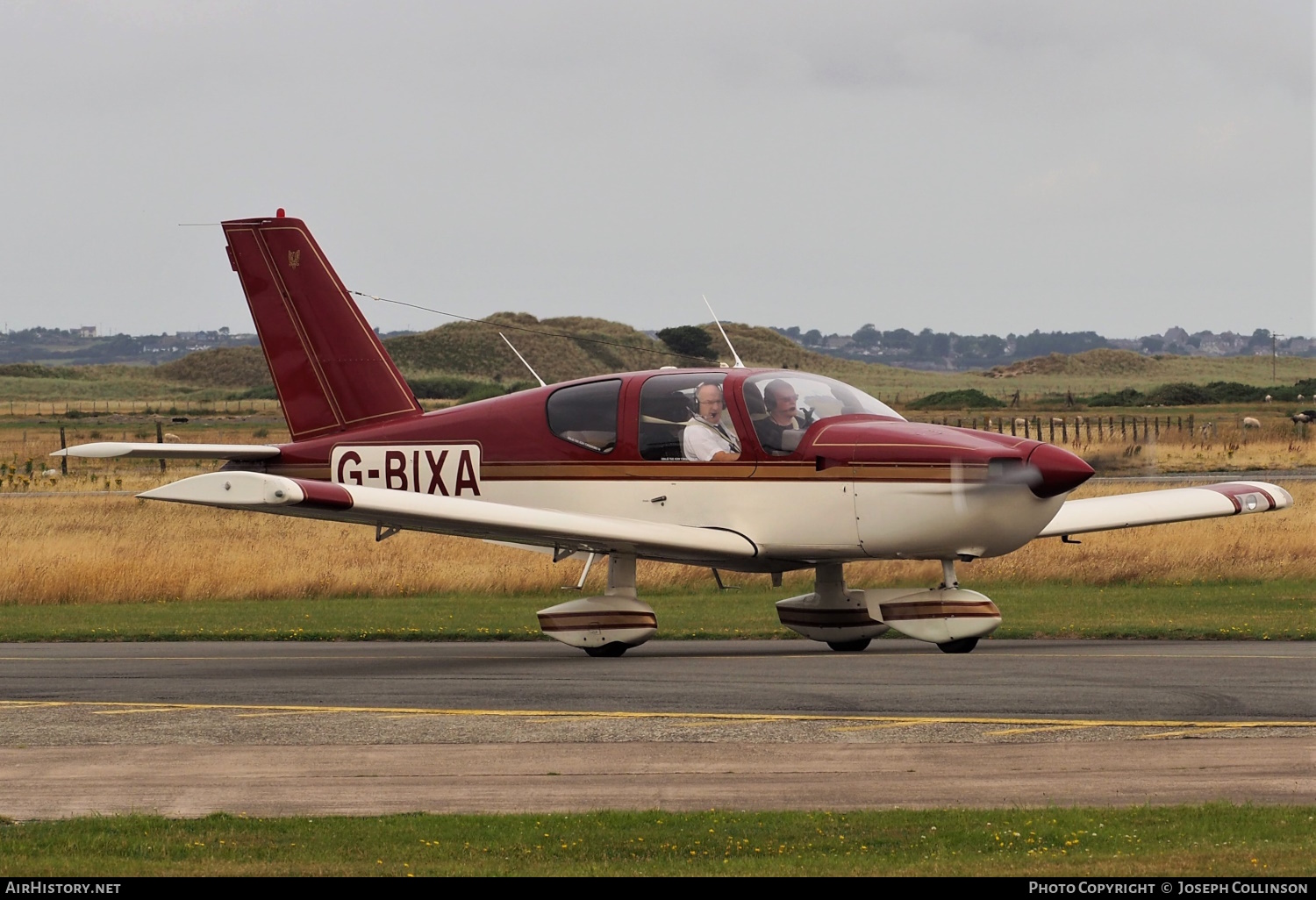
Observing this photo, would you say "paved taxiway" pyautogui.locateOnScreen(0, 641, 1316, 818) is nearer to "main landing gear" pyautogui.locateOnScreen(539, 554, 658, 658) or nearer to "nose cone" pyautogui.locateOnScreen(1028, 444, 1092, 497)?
"main landing gear" pyautogui.locateOnScreen(539, 554, 658, 658)

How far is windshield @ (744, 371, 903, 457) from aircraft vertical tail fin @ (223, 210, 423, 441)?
15.9 ft

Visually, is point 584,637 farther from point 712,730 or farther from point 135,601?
point 135,601

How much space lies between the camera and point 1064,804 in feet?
30.9

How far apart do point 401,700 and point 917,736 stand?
15.4 ft

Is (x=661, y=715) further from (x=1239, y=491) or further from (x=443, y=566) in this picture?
(x=443, y=566)

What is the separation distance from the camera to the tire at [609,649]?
17.3 m

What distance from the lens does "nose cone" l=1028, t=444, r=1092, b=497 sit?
15531 mm

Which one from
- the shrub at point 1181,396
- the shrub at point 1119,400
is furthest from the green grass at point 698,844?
the shrub at point 1181,396

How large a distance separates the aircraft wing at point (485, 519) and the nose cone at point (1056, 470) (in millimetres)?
2889

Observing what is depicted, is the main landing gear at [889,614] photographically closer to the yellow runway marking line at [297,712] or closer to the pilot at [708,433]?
the pilot at [708,433]

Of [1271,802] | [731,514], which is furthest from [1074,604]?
[1271,802]

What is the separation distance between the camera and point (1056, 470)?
51.0ft

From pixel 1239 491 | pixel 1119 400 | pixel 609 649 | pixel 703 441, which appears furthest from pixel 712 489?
pixel 1119 400

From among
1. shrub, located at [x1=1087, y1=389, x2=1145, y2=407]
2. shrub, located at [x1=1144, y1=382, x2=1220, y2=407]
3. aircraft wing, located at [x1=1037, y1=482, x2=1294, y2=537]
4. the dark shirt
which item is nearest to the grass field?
shrub, located at [x1=1144, y1=382, x2=1220, y2=407]
